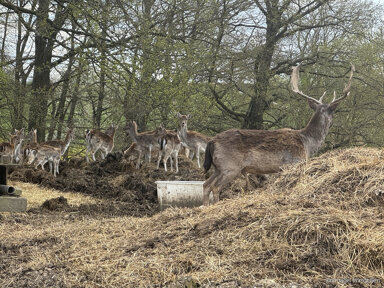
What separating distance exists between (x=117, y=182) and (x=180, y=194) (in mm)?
3840

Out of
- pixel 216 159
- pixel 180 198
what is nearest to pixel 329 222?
pixel 216 159

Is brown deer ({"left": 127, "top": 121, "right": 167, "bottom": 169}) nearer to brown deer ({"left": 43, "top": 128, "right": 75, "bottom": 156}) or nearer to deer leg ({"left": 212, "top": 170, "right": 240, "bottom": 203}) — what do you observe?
brown deer ({"left": 43, "top": 128, "right": 75, "bottom": 156})

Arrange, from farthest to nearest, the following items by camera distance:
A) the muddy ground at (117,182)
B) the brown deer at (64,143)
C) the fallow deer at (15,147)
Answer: the brown deer at (64,143)
the fallow deer at (15,147)
the muddy ground at (117,182)

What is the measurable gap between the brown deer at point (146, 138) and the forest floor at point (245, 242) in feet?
33.3

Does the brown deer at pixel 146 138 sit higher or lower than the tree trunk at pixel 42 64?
lower

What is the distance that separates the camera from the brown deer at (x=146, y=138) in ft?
57.0

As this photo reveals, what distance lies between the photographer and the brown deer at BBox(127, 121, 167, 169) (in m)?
17.4

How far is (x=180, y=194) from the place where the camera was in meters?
9.27

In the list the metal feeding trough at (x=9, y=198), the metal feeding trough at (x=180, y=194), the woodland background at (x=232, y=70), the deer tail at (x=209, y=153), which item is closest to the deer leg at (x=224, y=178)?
the deer tail at (x=209, y=153)

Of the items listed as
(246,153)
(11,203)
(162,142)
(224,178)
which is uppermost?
(162,142)

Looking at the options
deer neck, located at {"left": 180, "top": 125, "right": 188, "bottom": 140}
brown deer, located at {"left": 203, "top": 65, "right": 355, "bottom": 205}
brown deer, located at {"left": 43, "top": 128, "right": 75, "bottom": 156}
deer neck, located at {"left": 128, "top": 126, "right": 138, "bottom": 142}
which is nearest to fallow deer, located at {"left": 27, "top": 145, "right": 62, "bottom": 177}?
brown deer, located at {"left": 43, "top": 128, "right": 75, "bottom": 156}

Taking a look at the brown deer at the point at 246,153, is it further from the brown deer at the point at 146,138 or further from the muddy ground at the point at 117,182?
the brown deer at the point at 146,138

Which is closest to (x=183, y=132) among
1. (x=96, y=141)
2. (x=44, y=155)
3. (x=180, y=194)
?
(x=96, y=141)

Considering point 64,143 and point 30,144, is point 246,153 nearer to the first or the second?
point 30,144
